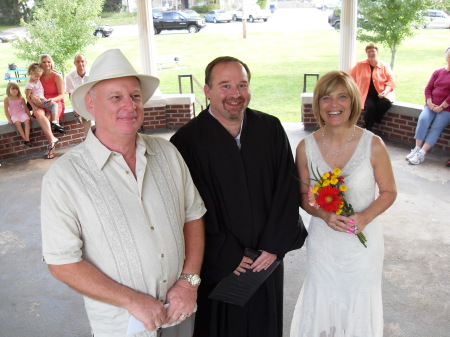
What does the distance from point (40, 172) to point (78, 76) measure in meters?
1.81

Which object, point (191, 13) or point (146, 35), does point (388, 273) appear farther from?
point (191, 13)

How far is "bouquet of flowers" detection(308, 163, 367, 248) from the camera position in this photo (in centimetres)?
240

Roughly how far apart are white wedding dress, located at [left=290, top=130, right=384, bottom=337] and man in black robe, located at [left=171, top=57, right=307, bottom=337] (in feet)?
0.63

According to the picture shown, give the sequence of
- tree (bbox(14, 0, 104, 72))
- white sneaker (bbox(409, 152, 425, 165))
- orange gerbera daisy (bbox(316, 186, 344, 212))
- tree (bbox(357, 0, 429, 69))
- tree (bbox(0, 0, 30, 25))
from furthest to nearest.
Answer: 1. tree (bbox(0, 0, 30, 25))
2. tree (bbox(14, 0, 104, 72))
3. tree (bbox(357, 0, 429, 69))
4. white sneaker (bbox(409, 152, 425, 165))
5. orange gerbera daisy (bbox(316, 186, 344, 212))

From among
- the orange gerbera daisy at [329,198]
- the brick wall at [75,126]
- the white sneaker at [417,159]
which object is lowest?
the white sneaker at [417,159]

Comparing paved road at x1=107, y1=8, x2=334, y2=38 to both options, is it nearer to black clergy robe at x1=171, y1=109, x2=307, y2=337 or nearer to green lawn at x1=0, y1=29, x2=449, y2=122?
green lawn at x1=0, y1=29, x2=449, y2=122

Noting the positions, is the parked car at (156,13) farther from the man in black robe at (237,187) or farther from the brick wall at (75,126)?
the man in black robe at (237,187)

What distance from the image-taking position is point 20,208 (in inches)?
218

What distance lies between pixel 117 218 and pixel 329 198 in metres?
1.13

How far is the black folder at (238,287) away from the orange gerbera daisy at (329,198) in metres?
0.44

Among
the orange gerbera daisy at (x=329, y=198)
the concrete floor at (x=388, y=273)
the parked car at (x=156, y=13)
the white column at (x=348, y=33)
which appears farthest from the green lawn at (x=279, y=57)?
the orange gerbera daisy at (x=329, y=198)

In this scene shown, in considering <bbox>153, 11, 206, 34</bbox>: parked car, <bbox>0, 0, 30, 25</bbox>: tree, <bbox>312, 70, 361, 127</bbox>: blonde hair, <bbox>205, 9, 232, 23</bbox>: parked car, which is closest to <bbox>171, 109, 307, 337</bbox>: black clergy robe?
<bbox>312, 70, 361, 127</bbox>: blonde hair

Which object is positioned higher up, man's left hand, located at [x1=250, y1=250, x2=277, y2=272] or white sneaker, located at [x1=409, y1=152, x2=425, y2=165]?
man's left hand, located at [x1=250, y1=250, x2=277, y2=272]

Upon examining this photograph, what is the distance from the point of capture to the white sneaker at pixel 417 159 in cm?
643
